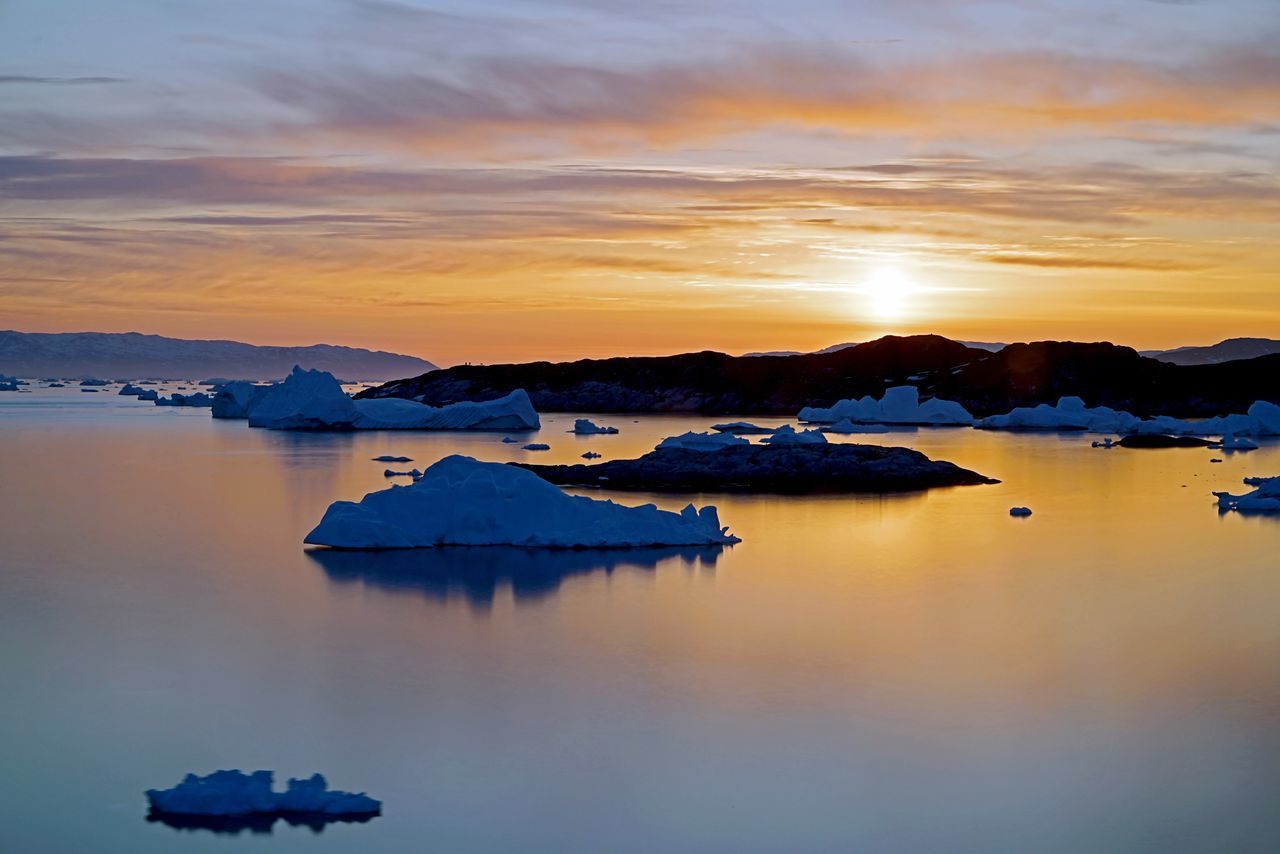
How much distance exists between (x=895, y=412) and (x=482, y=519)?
107 ft

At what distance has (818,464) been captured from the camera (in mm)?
23469

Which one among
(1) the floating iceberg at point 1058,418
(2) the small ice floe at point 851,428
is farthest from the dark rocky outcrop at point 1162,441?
(2) the small ice floe at point 851,428

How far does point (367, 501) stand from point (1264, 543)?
11.4 metres

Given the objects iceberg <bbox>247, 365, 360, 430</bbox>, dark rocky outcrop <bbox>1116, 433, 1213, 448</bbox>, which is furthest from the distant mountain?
iceberg <bbox>247, 365, 360, 430</bbox>

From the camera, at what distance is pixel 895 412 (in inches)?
1801

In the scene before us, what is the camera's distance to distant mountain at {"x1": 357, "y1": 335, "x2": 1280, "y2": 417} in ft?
172

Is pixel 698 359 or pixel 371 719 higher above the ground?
pixel 698 359

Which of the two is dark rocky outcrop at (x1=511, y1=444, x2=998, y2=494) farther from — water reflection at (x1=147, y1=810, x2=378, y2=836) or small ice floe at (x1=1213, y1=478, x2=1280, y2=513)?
water reflection at (x1=147, y1=810, x2=378, y2=836)

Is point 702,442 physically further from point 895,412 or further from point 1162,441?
point 895,412

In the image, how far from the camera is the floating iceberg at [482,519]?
1477 centimetres

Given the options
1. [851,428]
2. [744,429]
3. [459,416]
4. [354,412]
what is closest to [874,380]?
[851,428]

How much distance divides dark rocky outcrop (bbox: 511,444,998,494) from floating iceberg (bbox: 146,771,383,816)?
48.0ft

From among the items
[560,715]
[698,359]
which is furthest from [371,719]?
[698,359]

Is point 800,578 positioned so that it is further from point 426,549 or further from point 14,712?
point 14,712
